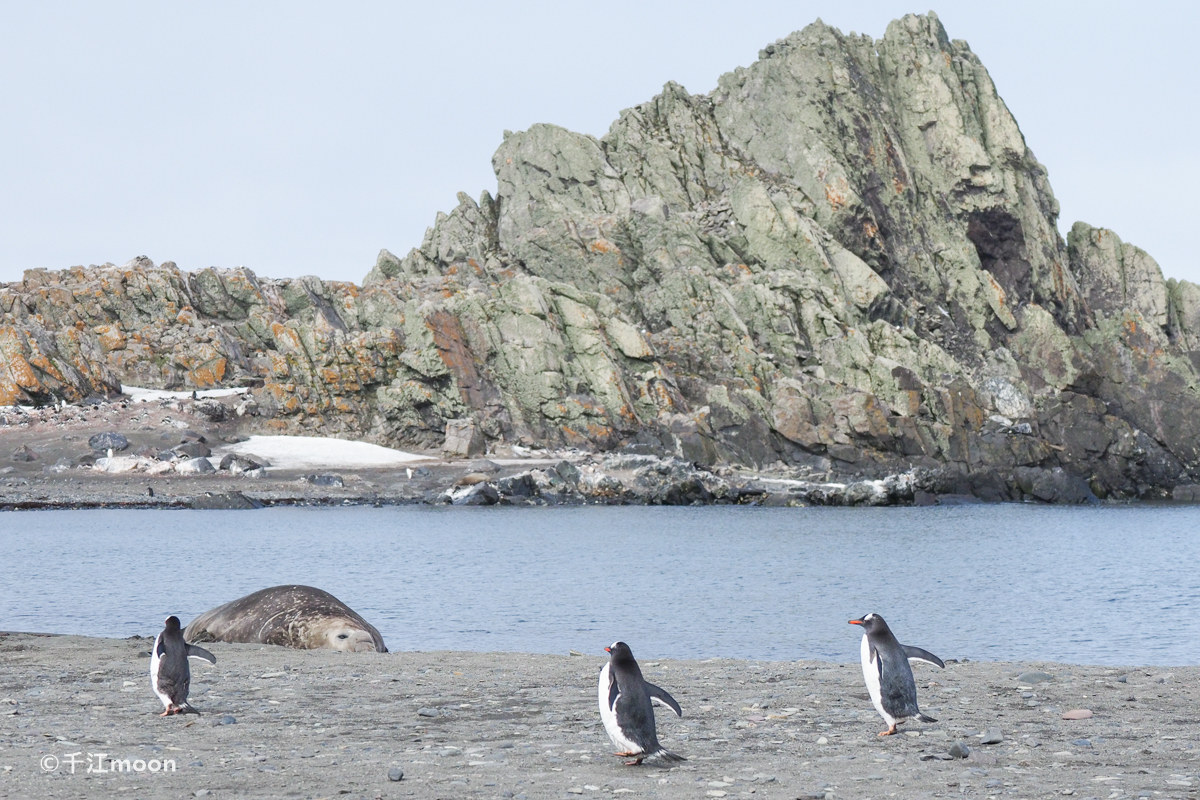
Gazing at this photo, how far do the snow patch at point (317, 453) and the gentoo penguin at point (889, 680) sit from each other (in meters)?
60.6

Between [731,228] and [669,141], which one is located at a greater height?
[669,141]

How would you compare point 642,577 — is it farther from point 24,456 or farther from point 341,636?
point 24,456

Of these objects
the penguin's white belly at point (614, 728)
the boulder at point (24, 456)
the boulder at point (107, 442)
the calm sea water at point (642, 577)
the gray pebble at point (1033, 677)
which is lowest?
the calm sea water at point (642, 577)

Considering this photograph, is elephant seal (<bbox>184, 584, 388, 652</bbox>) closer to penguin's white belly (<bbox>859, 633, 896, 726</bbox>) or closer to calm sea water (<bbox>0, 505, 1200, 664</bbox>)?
calm sea water (<bbox>0, 505, 1200, 664</bbox>)

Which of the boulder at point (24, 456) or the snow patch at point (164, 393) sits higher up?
the snow patch at point (164, 393)

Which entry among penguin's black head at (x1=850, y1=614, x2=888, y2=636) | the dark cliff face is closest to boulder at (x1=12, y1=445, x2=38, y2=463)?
the dark cliff face

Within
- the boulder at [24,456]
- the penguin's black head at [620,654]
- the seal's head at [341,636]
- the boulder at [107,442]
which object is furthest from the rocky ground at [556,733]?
the boulder at [24,456]

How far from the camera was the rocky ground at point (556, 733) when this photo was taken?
8.45 m

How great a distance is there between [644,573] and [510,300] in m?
49.4

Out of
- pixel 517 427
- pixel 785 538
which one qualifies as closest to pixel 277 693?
pixel 785 538

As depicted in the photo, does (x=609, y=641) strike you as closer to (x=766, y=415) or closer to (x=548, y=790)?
(x=548, y=790)

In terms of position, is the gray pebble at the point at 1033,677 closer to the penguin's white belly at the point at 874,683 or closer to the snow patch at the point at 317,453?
the penguin's white belly at the point at 874,683

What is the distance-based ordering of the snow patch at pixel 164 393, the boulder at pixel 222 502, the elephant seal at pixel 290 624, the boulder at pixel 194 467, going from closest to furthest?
the elephant seal at pixel 290 624 < the boulder at pixel 222 502 < the boulder at pixel 194 467 < the snow patch at pixel 164 393

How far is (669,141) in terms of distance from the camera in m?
114
